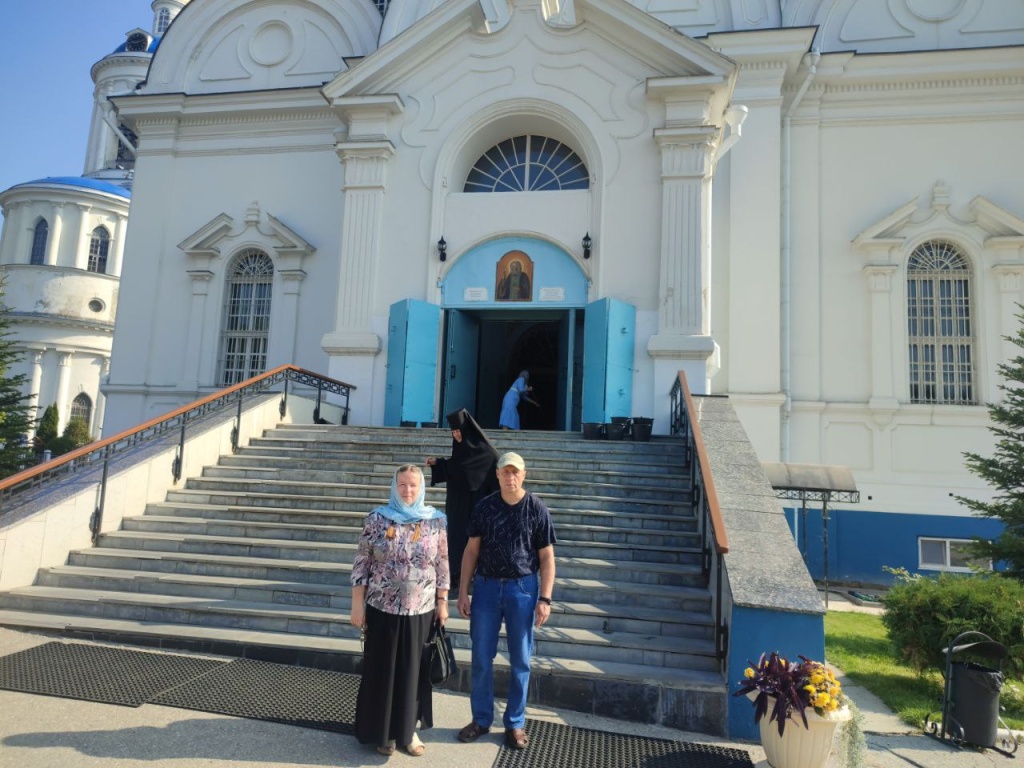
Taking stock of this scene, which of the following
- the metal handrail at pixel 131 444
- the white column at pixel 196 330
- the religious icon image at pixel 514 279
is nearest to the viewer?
the metal handrail at pixel 131 444

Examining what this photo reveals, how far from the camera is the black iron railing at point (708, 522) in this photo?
5526 mm

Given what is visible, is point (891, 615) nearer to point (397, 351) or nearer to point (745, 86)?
point (397, 351)

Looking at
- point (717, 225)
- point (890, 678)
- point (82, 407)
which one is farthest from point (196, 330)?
point (82, 407)

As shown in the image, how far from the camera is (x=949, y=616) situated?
6242mm

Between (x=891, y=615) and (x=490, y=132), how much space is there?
10.7 metres

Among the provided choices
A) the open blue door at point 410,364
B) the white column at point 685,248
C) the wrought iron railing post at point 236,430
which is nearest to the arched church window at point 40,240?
the open blue door at point 410,364

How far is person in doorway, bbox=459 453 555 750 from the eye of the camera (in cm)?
450

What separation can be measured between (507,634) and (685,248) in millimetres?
9120

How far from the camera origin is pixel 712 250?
14.6m

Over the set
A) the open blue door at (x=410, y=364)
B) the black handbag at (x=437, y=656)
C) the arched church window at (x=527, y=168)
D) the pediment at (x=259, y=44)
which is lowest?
the black handbag at (x=437, y=656)

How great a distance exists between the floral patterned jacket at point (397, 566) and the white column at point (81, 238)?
38169mm

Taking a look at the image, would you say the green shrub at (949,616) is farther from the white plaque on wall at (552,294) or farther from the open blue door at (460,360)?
the open blue door at (460,360)

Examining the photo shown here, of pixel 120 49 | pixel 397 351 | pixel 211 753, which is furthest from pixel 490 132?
pixel 120 49

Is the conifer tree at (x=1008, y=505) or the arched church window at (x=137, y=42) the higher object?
the arched church window at (x=137, y=42)
